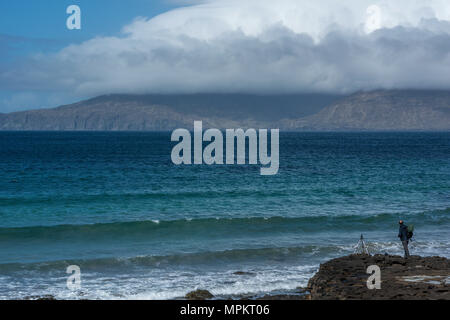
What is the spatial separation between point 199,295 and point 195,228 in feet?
47.8

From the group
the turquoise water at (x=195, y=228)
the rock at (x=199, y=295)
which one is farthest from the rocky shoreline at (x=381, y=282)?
the turquoise water at (x=195, y=228)

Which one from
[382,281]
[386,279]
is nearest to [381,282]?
[382,281]

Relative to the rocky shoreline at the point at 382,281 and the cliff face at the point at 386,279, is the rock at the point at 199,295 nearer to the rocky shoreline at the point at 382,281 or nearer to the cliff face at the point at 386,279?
the rocky shoreline at the point at 382,281

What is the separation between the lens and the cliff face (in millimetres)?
18156

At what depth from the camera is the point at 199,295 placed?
67.8 ft

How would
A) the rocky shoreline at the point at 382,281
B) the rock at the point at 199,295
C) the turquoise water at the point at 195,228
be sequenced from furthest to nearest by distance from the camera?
the turquoise water at the point at 195,228, the rock at the point at 199,295, the rocky shoreline at the point at 382,281

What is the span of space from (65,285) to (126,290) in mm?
3010

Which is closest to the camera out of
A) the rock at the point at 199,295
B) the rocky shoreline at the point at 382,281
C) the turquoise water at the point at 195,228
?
the rocky shoreline at the point at 382,281

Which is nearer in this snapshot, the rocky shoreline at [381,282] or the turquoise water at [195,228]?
the rocky shoreline at [381,282]

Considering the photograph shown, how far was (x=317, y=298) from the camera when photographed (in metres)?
18.6

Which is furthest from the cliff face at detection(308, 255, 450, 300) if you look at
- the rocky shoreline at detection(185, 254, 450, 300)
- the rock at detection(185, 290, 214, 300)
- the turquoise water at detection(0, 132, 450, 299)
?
the rock at detection(185, 290, 214, 300)

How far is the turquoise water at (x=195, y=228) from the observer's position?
23984 mm

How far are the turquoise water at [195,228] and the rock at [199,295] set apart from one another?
90cm

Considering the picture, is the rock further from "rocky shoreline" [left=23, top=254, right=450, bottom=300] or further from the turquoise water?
the turquoise water
